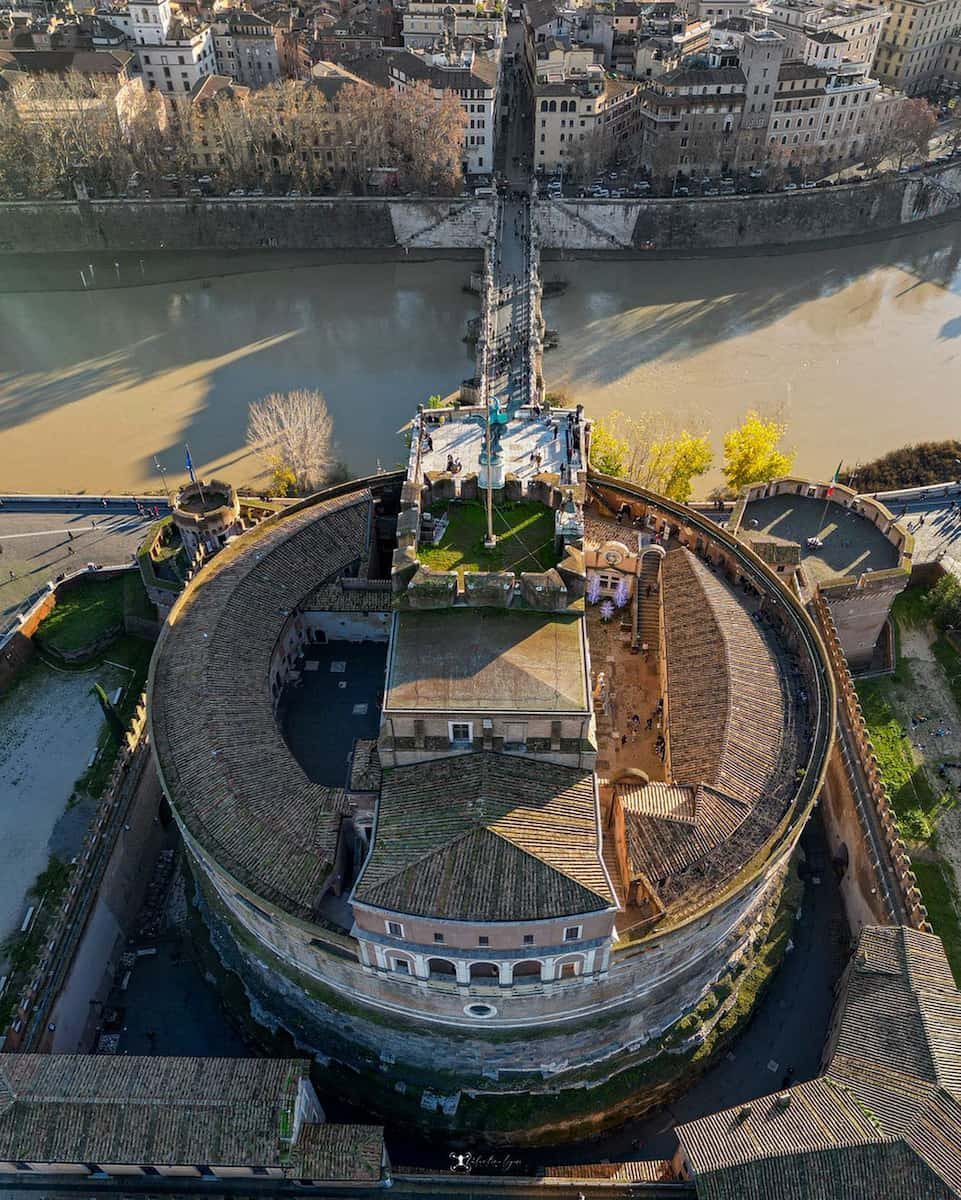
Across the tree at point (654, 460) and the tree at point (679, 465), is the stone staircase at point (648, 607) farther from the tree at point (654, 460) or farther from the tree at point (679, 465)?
the tree at point (679, 465)

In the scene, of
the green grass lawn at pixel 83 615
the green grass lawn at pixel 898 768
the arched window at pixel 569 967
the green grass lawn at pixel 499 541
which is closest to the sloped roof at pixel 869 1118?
the arched window at pixel 569 967

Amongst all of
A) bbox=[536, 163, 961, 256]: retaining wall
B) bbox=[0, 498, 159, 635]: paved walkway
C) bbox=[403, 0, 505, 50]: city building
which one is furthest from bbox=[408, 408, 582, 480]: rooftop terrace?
bbox=[403, 0, 505, 50]: city building

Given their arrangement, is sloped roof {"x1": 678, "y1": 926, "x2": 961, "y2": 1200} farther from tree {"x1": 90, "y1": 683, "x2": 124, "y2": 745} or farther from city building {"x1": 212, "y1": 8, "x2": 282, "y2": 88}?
city building {"x1": 212, "y1": 8, "x2": 282, "y2": 88}

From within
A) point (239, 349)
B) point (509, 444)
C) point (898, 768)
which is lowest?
point (898, 768)

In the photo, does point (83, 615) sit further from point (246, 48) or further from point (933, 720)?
point (246, 48)

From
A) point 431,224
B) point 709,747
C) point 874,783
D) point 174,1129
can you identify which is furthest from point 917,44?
point 174,1129

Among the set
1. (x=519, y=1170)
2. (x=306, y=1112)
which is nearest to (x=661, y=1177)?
(x=519, y=1170)
